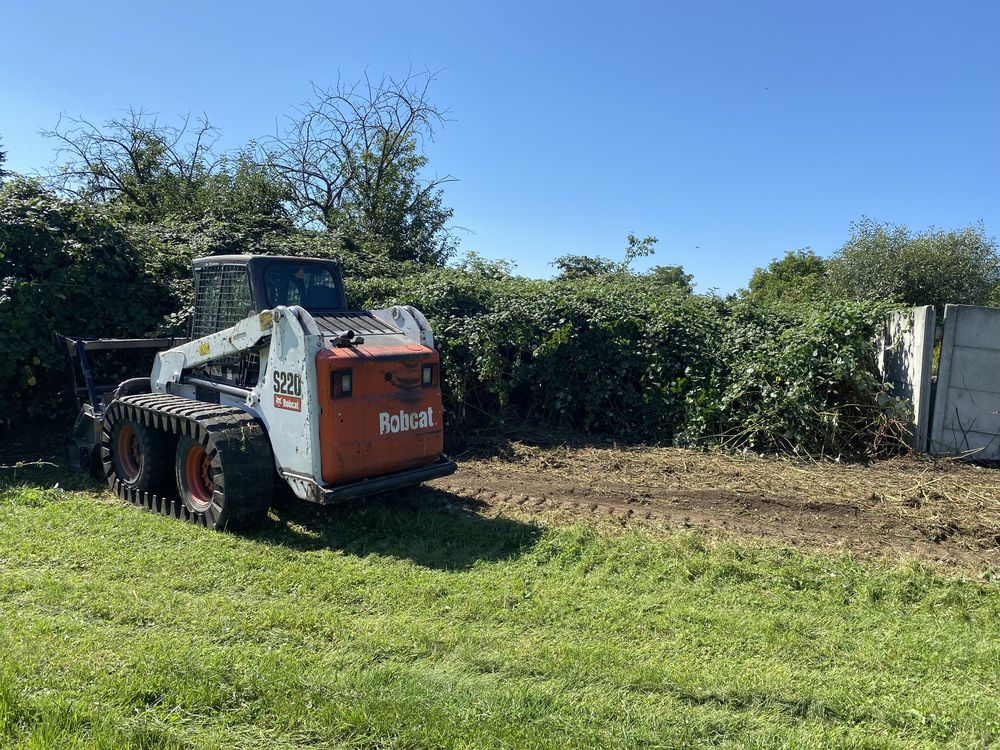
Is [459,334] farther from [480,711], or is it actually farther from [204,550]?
[480,711]

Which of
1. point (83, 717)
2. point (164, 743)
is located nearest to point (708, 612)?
point (164, 743)

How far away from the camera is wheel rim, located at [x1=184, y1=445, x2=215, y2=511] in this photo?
6215 millimetres

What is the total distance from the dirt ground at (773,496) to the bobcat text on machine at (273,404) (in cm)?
139

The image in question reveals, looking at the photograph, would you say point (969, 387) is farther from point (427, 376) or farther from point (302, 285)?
point (302, 285)

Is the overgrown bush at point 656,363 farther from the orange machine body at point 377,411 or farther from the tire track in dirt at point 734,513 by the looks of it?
the orange machine body at point 377,411

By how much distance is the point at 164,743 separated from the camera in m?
2.91

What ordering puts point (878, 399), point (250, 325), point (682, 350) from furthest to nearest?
point (682, 350), point (878, 399), point (250, 325)

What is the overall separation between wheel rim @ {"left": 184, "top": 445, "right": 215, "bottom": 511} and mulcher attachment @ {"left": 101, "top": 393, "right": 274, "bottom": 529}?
115 millimetres

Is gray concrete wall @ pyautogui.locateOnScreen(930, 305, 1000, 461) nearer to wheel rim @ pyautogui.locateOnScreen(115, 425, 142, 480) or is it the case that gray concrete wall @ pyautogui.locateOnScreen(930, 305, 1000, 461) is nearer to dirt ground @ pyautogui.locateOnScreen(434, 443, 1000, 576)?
→ dirt ground @ pyautogui.locateOnScreen(434, 443, 1000, 576)

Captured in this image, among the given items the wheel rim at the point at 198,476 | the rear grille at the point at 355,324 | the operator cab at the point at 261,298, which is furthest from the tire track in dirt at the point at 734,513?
the wheel rim at the point at 198,476

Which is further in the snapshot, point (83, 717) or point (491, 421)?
point (491, 421)

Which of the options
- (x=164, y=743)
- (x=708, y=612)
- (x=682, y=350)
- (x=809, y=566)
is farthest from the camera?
(x=682, y=350)

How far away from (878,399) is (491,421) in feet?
16.2

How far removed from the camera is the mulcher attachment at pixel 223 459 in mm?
5566
